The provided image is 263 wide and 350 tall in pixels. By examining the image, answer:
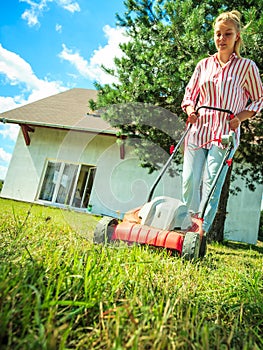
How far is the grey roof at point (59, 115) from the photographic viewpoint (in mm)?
9844

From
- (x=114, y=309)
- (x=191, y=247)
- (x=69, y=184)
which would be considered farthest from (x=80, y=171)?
(x=114, y=309)

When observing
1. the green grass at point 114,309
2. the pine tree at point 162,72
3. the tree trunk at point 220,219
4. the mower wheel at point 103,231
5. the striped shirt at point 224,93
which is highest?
the pine tree at point 162,72

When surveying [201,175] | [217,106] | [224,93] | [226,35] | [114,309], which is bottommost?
[114,309]

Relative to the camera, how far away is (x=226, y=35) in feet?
A: 8.54

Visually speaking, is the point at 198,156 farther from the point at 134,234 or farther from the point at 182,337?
the point at 182,337

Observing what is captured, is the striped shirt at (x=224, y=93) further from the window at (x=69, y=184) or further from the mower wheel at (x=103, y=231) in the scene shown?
the window at (x=69, y=184)

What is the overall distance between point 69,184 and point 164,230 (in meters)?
8.17

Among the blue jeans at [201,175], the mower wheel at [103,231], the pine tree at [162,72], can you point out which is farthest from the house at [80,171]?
the mower wheel at [103,231]

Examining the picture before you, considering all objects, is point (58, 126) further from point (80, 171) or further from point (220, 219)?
point (220, 219)

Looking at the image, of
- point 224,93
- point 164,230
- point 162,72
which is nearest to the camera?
point 164,230

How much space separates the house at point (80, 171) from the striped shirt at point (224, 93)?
627 centimetres

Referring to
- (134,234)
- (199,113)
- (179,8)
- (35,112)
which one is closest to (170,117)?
(179,8)

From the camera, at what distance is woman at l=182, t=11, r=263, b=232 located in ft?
8.63

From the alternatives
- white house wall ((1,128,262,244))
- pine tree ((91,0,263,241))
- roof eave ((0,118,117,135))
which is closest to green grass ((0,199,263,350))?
pine tree ((91,0,263,241))
